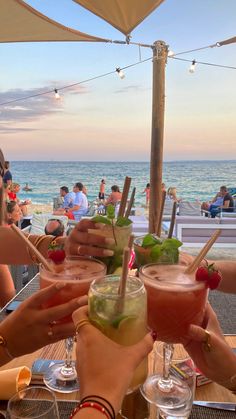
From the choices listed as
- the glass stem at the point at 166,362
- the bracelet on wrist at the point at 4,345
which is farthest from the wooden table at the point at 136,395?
the bracelet on wrist at the point at 4,345

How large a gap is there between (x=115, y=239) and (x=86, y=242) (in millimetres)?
120

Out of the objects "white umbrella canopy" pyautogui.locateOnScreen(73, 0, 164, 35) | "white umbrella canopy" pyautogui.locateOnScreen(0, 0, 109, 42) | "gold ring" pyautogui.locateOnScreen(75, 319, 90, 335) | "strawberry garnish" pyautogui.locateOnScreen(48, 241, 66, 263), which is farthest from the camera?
"white umbrella canopy" pyautogui.locateOnScreen(0, 0, 109, 42)

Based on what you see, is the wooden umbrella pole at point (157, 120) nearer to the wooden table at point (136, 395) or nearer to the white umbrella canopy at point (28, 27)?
the white umbrella canopy at point (28, 27)

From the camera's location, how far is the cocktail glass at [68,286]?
1.06 meters

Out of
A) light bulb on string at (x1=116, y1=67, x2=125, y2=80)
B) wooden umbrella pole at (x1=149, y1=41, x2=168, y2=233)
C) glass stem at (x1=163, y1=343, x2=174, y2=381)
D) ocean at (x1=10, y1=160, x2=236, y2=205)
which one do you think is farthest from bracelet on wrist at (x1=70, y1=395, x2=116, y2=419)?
ocean at (x1=10, y1=160, x2=236, y2=205)

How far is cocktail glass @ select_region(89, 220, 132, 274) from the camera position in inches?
51.1

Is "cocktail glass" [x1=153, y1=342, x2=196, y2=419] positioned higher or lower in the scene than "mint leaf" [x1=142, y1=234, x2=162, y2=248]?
lower

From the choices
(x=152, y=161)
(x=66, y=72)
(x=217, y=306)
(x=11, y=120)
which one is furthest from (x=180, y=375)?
(x=11, y=120)

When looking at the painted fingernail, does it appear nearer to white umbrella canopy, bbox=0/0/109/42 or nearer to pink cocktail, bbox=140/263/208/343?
pink cocktail, bbox=140/263/208/343

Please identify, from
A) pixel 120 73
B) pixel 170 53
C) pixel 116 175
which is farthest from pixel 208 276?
pixel 116 175

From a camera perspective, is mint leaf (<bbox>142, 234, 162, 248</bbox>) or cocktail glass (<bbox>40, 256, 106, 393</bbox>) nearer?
cocktail glass (<bbox>40, 256, 106, 393</bbox>)

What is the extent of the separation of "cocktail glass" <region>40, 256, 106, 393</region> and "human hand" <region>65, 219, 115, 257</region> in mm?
84

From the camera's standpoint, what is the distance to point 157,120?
424 cm

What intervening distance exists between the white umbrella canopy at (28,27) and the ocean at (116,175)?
21242 mm
